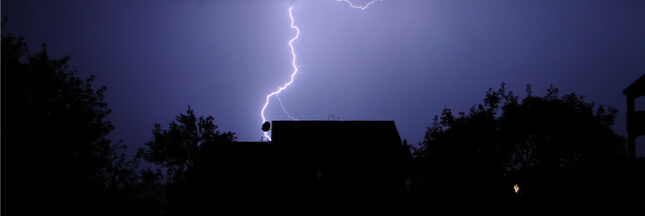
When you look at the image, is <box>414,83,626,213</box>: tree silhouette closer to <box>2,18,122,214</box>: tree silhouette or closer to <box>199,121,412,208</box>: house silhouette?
<box>199,121,412,208</box>: house silhouette

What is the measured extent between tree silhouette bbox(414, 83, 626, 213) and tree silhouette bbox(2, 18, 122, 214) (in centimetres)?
1372

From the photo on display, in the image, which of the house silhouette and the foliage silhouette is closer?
the foliage silhouette

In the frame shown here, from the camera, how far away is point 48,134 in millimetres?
11625

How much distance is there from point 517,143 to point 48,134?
65.5 feet

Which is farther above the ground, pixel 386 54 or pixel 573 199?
pixel 386 54

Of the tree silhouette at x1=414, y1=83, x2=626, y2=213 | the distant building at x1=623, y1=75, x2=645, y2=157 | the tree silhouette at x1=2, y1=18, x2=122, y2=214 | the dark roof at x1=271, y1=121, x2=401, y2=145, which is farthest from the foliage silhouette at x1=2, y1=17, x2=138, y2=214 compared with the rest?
the distant building at x1=623, y1=75, x2=645, y2=157

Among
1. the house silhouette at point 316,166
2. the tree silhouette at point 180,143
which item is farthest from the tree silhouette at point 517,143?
the tree silhouette at point 180,143

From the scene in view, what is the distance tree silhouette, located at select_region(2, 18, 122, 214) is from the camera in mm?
11164

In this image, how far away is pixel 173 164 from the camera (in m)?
23.5

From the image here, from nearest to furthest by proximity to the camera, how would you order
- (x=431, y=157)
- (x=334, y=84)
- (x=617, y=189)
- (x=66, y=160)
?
(x=66, y=160)
(x=617, y=189)
(x=431, y=157)
(x=334, y=84)

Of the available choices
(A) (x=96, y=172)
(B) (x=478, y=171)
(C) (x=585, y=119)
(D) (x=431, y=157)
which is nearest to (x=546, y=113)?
(C) (x=585, y=119)

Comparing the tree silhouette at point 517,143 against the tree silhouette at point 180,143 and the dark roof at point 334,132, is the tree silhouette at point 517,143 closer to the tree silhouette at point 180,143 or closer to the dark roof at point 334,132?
the dark roof at point 334,132

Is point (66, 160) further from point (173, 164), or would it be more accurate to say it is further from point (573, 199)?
point (573, 199)

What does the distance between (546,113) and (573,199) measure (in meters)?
7.05
